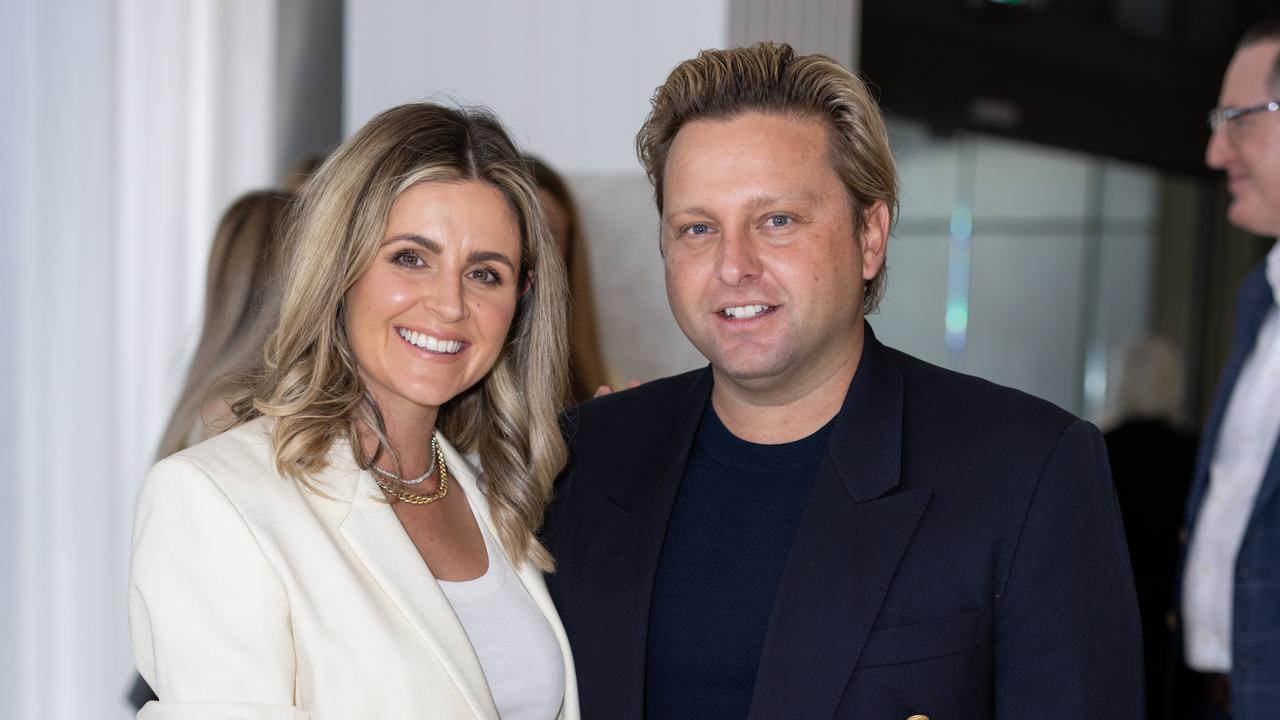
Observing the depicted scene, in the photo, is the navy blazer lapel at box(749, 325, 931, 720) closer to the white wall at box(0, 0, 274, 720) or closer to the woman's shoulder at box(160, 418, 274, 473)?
the woman's shoulder at box(160, 418, 274, 473)

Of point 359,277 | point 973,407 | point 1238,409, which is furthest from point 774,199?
point 1238,409

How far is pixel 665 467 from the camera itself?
2.28 metres

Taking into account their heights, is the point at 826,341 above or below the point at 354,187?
below

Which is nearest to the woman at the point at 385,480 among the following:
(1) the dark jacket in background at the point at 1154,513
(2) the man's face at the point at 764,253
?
(2) the man's face at the point at 764,253

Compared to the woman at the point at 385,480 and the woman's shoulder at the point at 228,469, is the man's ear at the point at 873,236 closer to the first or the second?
the woman at the point at 385,480

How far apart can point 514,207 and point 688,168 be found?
35 cm

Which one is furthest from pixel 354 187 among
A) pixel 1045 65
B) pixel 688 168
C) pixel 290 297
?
pixel 1045 65

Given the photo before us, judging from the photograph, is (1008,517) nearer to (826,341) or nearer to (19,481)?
(826,341)

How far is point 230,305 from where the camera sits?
315 cm

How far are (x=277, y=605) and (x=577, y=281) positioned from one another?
73.0 inches

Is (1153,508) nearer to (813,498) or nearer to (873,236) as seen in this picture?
(873,236)

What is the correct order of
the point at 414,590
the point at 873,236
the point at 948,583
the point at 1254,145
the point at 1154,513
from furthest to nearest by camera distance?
the point at 1154,513 → the point at 1254,145 → the point at 873,236 → the point at 414,590 → the point at 948,583

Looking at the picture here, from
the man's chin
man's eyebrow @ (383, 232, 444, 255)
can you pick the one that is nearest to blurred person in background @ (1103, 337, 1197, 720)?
the man's chin

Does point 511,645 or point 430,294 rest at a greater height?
point 430,294
